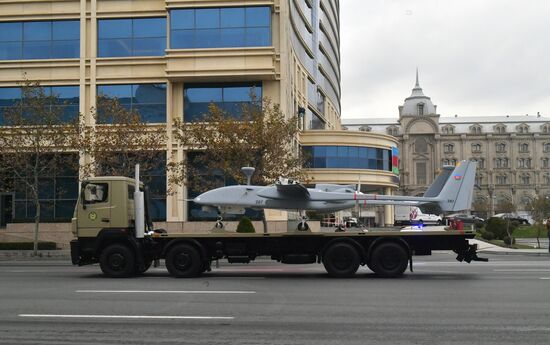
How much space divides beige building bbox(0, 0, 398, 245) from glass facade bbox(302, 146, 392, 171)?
12743 millimetres

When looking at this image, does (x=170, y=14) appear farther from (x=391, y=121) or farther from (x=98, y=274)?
(x=391, y=121)

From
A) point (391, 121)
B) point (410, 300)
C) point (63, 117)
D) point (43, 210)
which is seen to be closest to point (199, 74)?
point (63, 117)

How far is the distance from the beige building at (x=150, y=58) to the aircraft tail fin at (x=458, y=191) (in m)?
20.1

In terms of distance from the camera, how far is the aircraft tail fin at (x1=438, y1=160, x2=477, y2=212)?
715 inches

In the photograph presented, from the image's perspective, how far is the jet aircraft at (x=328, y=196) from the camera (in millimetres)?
18172

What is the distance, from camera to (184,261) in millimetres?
16719

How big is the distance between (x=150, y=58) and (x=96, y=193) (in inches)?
916

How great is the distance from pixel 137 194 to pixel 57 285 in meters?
3.17

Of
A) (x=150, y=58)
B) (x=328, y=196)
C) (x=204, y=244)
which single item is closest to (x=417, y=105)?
(x=150, y=58)

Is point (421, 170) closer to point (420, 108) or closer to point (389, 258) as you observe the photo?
point (420, 108)

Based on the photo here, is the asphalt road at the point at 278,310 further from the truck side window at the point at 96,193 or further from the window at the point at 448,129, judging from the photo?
the window at the point at 448,129

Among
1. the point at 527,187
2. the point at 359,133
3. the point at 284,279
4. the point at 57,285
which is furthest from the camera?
the point at 527,187

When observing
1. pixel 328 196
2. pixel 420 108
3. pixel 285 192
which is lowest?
pixel 328 196

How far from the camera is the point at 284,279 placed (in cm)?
1647
